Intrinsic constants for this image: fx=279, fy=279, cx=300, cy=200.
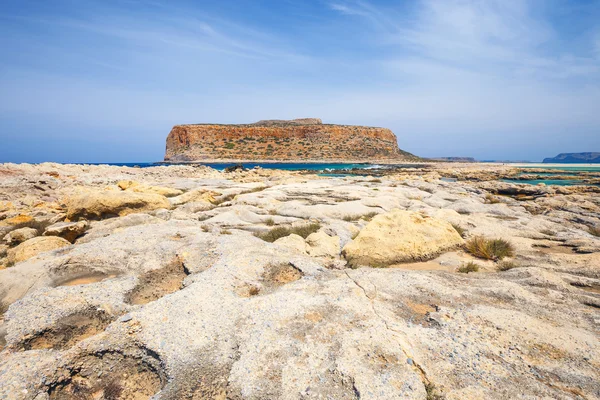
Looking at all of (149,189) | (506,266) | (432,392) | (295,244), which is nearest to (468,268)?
(506,266)

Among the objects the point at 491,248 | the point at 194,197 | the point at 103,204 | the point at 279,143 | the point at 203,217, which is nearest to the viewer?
the point at 491,248

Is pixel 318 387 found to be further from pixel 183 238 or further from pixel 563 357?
pixel 183 238

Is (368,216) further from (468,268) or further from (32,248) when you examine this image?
(32,248)

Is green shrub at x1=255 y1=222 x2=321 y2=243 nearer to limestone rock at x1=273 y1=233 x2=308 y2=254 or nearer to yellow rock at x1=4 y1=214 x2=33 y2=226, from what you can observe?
limestone rock at x1=273 y1=233 x2=308 y2=254

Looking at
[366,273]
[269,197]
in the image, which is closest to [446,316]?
[366,273]

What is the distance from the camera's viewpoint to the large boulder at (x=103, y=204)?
11734mm

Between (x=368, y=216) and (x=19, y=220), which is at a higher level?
(x=368, y=216)

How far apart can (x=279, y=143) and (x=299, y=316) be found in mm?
100662

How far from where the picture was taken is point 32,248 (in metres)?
7.57

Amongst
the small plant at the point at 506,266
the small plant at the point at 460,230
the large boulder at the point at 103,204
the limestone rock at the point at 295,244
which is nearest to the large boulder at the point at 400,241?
the small plant at the point at 460,230

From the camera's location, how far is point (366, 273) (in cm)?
626

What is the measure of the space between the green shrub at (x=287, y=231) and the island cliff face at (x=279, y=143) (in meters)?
82.6

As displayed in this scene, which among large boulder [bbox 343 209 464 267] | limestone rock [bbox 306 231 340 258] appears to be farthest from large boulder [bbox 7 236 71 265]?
large boulder [bbox 343 209 464 267]

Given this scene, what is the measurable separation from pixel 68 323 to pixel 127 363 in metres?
1.61
